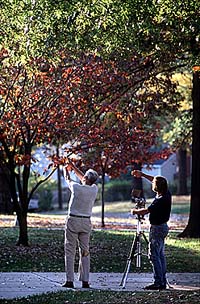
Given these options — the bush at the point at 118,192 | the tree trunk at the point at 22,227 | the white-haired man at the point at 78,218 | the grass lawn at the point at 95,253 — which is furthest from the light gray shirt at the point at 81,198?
the bush at the point at 118,192

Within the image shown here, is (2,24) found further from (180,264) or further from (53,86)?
(180,264)

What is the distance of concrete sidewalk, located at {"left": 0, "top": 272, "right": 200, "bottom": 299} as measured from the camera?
39.7ft

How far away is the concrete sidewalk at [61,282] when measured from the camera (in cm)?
1209

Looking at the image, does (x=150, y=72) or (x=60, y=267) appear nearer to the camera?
(x=60, y=267)

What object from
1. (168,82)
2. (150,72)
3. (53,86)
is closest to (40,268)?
(53,86)

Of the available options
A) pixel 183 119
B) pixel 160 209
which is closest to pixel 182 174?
pixel 183 119

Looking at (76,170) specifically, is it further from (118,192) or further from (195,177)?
(118,192)

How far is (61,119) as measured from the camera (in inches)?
669

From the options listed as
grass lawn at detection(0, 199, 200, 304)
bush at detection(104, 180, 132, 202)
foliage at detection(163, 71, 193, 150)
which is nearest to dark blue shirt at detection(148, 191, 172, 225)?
grass lawn at detection(0, 199, 200, 304)

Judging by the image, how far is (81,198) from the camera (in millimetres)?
12109

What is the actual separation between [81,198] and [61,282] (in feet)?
5.72

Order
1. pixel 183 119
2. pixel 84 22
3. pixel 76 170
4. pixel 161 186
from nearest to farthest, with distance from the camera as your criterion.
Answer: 1. pixel 161 186
2. pixel 84 22
3. pixel 76 170
4. pixel 183 119

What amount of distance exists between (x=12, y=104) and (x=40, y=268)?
401 centimetres

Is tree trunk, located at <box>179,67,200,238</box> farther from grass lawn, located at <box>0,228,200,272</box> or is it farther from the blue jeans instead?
the blue jeans
